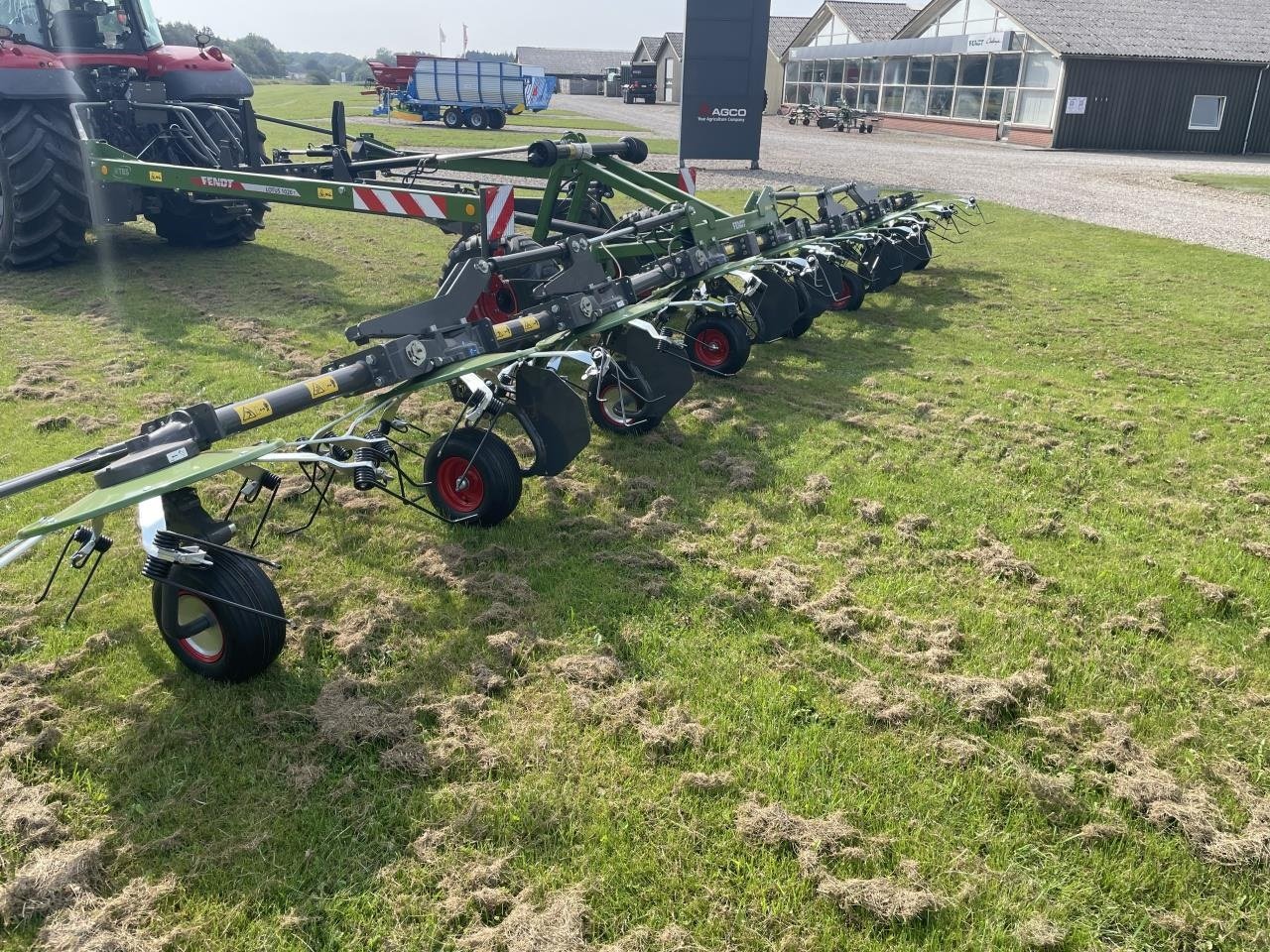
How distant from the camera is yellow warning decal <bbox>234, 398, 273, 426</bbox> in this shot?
3.29 m

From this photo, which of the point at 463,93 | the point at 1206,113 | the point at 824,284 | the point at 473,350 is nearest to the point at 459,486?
the point at 473,350

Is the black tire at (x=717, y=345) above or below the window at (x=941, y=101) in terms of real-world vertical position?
below

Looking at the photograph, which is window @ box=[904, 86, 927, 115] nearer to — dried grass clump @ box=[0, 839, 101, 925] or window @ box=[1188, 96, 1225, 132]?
window @ box=[1188, 96, 1225, 132]

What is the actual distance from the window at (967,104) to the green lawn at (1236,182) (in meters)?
12.2

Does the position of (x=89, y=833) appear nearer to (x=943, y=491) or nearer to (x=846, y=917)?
(x=846, y=917)

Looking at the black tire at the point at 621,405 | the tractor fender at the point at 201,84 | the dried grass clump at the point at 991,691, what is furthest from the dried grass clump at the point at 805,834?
the tractor fender at the point at 201,84

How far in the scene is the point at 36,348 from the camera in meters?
6.41

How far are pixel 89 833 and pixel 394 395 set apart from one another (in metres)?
2.03

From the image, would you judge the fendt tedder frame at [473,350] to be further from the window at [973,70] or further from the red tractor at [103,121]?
the window at [973,70]

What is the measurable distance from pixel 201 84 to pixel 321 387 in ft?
24.8

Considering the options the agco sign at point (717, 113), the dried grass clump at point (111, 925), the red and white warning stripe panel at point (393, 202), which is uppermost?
the agco sign at point (717, 113)

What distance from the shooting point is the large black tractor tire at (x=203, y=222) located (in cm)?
952

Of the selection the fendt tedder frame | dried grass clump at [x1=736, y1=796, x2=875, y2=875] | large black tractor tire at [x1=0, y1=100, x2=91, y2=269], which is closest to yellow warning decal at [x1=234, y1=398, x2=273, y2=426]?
the fendt tedder frame

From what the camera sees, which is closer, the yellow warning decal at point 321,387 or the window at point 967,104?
the yellow warning decal at point 321,387
